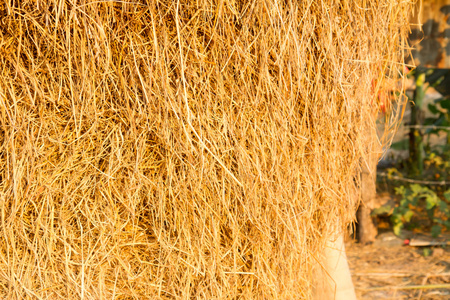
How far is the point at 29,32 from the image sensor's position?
38.2 inches

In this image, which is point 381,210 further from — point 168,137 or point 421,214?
point 168,137

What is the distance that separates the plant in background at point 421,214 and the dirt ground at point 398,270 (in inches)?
6.4

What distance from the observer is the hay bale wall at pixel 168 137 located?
97cm

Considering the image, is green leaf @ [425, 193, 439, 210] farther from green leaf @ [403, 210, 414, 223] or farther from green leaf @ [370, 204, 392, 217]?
green leaf @ [370, 204, 392, 217]

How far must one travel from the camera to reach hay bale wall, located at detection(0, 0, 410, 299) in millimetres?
965

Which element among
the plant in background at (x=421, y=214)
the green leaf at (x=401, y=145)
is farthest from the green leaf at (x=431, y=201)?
the green leaf at (x=401, y=145)

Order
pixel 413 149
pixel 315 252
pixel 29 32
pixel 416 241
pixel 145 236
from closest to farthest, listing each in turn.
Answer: pixel 29 32, pixel 145 236, pixel 315 252, pixel 416 241, pixel 413 149

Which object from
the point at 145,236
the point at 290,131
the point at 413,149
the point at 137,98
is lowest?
the point at 413,149

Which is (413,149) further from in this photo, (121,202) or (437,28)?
(121,202)

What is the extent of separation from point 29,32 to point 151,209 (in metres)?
0.52

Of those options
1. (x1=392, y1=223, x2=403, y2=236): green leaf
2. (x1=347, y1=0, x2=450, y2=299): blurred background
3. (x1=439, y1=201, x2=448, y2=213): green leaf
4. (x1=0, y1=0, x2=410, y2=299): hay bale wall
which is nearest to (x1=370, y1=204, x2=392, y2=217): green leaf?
(x1=347, y1=0, x2=450, y2=299): blurred background

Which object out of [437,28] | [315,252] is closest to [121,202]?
[315,252]

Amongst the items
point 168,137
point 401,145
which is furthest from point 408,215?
point 168,137

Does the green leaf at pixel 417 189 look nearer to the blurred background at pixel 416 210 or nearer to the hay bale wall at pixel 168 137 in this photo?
the blurred background at pixel 416 210
